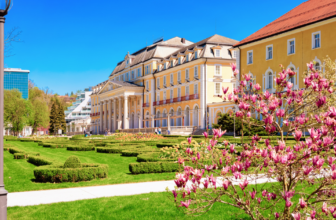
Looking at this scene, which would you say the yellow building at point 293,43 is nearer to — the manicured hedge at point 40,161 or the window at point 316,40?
the window at point 316,40

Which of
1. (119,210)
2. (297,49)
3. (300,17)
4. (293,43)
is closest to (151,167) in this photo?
(119,210)

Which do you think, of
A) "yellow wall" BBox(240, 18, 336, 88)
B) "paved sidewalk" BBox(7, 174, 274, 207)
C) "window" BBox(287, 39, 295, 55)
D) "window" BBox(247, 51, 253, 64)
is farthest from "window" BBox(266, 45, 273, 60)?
"paved sidewalk" BBox(7, 174, 274, 207)

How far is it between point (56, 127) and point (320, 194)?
8041 centimetres

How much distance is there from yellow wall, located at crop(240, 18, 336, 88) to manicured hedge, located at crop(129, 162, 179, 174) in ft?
46.3

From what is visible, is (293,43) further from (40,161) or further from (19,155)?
(40,161)

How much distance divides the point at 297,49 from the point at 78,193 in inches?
1037

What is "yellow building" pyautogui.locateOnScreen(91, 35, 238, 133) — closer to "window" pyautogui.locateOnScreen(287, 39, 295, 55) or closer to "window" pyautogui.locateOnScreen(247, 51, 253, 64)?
"window" pyautogui.locateOnScreen(247, 51, 253, 64)

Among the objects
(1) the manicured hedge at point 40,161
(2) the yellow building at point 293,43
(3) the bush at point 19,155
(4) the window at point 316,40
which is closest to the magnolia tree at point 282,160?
(1) the manicured hedge at point 40,161

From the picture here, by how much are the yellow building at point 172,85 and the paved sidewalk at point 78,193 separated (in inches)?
972

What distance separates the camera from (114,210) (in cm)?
702

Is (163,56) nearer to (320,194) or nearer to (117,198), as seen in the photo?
(117,198)

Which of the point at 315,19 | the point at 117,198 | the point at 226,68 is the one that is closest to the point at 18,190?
the point at 117,198

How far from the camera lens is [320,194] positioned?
4141mm

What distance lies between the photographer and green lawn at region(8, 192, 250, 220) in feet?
21.6
